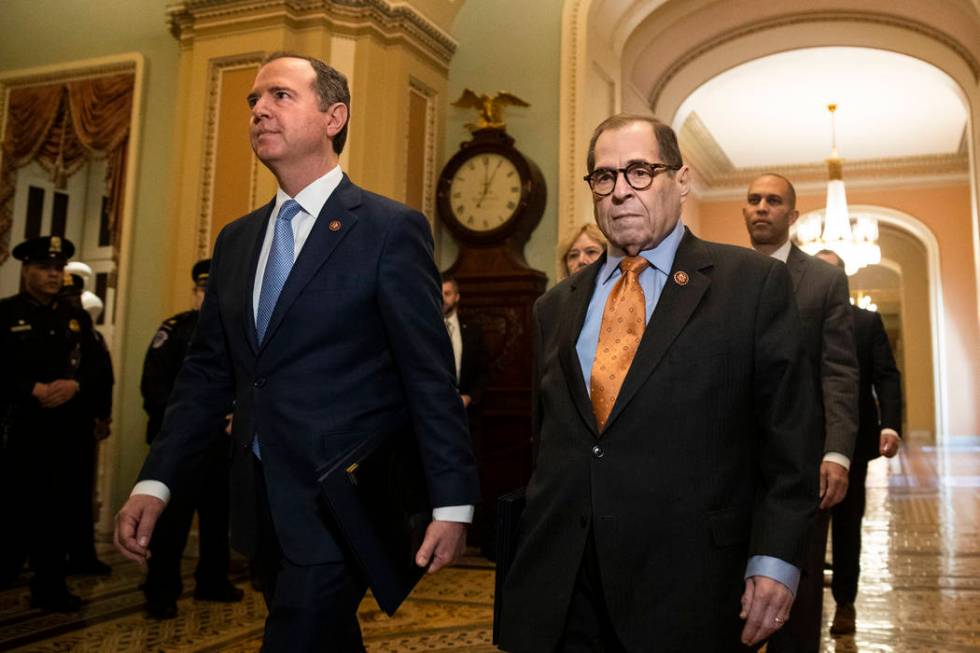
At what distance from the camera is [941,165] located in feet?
47.1

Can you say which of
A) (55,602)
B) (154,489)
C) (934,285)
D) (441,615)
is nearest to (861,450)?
(441,615)

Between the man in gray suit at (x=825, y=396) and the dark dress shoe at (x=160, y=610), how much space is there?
2672 millimetres

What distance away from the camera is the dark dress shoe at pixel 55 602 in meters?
4.05

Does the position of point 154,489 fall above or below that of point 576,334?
below

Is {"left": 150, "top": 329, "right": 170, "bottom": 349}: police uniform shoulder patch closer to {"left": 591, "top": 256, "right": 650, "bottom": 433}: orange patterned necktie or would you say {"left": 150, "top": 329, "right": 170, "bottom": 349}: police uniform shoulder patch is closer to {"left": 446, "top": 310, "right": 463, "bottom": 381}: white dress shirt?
{"left": 446, "top": 310, "right": 463, "bottom": 381}: white dress shirt

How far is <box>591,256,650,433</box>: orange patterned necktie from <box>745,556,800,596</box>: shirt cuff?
0.34m

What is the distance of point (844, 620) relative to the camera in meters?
3.88

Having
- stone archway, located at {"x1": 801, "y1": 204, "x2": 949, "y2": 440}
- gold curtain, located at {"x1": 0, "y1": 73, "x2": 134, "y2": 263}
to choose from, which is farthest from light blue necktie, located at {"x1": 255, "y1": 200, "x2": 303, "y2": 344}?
stone archway, located at {"x1": 801, "y1": 204, "x2": 949, "y2": 440}

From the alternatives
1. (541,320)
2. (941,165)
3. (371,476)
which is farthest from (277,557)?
(941,165)

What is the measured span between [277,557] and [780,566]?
93 cm

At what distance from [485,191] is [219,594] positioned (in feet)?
9.88

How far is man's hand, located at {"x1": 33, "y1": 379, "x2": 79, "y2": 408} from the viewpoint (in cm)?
431

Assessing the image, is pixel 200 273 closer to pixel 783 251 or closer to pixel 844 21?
pixel 783 251

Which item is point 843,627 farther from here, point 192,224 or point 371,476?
point 192,224
